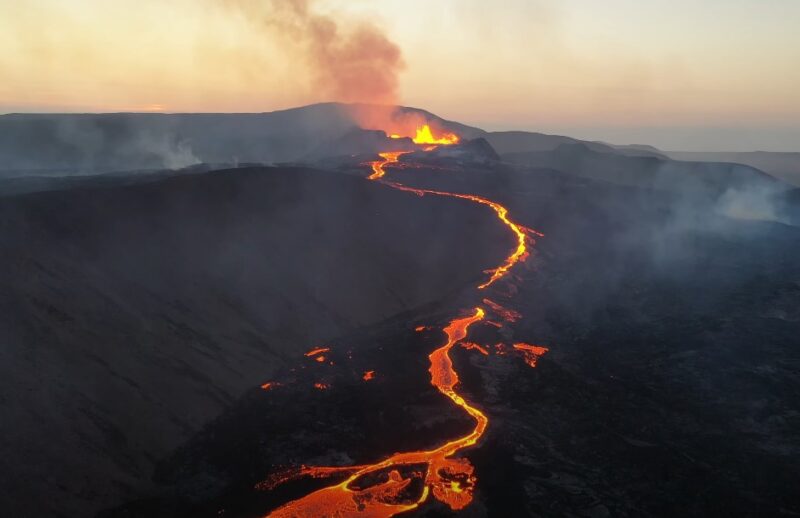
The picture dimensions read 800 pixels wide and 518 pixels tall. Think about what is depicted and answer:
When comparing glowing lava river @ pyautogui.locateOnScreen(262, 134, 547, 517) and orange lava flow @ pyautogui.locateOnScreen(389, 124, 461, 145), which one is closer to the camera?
glowing lava river @ pyautogui.locateOnScreen(262, 134, 547, 517)

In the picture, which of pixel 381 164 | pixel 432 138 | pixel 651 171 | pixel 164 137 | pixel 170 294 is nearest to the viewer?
pixel 170 294

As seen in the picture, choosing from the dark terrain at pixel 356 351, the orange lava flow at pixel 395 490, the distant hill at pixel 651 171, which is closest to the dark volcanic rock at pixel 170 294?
the dark terrain at pixel 356 351

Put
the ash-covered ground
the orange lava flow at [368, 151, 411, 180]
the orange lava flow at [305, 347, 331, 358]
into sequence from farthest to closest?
1. the orange lava flow at [368, 151, 411, 180]
2. the orange lava flow at [305, 347, 331, 358]
3. the ash-covered ground

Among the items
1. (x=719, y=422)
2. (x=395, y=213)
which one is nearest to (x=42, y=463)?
(x=719, y=422)

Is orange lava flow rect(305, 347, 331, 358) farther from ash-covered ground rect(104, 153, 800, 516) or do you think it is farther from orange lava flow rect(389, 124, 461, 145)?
orange lava flow rect(389, 124, 461, 145)

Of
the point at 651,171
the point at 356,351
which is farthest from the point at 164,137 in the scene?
the point at 356,351

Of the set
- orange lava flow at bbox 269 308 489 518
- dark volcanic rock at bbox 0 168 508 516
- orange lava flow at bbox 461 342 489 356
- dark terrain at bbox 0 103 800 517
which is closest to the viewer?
orange lava flow at bbox 269 308 489 518

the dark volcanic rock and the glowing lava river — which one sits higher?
the dark volcanic rock

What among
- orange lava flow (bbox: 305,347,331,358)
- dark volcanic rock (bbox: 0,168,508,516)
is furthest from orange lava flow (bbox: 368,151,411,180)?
orange lava flow (bbox: 305,347,331,358)

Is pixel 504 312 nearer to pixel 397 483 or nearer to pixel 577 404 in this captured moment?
pixel 577 404

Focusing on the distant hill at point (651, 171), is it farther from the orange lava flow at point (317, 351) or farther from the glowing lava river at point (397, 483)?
the glowing lava river at point (397, 483)

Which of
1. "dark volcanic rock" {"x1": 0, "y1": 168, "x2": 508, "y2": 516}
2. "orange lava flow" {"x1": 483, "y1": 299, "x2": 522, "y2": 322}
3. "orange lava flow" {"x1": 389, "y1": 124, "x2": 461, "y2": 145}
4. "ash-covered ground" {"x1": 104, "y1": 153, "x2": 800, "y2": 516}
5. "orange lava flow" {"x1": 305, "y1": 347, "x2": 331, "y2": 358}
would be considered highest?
"orange lava flow" {"x1": 389, "y1": 124, "x2": 461, "y2": 145}
